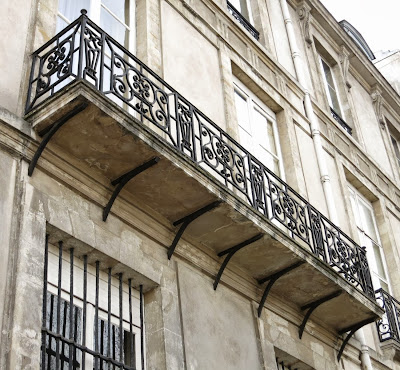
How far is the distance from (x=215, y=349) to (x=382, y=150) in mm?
8629

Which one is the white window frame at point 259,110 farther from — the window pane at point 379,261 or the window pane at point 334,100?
the window pane at point 334,100

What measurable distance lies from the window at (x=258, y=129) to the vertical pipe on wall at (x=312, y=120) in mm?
844

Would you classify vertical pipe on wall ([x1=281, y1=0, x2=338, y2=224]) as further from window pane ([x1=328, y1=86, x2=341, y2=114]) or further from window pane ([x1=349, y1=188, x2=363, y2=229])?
window pane ([x1=328, y1=86, x2=341, y2=114])

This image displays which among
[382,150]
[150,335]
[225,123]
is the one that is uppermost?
[382,150]

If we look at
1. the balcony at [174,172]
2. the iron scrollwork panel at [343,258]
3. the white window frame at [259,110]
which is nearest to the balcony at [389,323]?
the iron scrollwork panel at [343,258]

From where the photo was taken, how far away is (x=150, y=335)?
6.64 metres

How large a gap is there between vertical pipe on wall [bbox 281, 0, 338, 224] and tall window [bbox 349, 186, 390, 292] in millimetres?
1171

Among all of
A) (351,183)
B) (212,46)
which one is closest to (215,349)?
(212,46)

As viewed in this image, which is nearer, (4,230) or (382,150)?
(4,230)

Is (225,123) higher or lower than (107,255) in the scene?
higher

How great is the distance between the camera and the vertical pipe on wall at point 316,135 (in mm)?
9734

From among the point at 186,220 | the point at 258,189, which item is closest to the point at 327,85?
the point at 258,189

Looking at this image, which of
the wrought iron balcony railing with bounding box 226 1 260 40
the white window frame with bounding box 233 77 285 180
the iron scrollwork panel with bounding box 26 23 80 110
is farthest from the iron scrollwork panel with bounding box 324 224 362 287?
the iron scrollwork panel with bounding box 26 23 80 110

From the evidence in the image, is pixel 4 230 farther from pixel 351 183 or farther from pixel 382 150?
pixel 382 150
